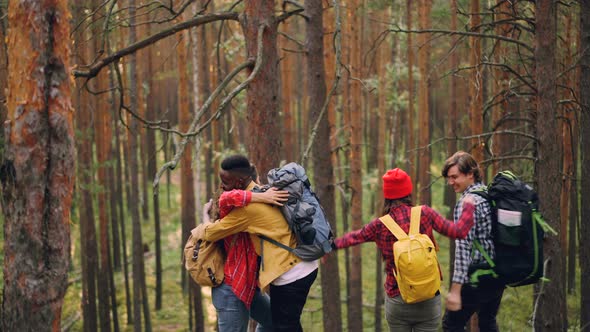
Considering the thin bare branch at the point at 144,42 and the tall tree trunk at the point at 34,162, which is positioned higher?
the thin bare branch at the point at 144,42

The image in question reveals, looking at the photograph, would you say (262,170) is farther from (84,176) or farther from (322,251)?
(84,176)

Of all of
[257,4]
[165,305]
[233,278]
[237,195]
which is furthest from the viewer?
[165,305]

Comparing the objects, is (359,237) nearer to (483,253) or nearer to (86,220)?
(483,253)

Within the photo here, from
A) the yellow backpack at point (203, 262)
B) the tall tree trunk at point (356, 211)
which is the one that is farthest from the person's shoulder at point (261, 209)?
the tall tree trunk at point (356, 211)

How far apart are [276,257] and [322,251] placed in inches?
12.8

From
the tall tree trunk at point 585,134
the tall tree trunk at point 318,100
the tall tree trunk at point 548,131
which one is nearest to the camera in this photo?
the tall tree trunk at point 548,131

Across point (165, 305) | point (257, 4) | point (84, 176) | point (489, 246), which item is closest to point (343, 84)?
point (84, 176)

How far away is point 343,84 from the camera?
54.1ft

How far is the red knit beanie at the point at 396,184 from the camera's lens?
4.23m

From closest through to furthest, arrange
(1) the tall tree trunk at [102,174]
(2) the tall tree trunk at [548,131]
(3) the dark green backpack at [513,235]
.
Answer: (3) the dark green backpack at [513,235], (2) the tall tree trunk at [548,131], (1) the tall tree trunk at [102,174]

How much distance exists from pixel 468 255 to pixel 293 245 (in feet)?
4.37

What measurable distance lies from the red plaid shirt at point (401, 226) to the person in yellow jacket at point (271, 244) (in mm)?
401

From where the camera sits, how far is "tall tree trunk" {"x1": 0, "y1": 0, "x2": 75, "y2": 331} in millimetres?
4020

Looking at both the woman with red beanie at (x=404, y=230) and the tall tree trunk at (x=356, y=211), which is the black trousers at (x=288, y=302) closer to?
the woman with red beanie at (x=404, y=230)
